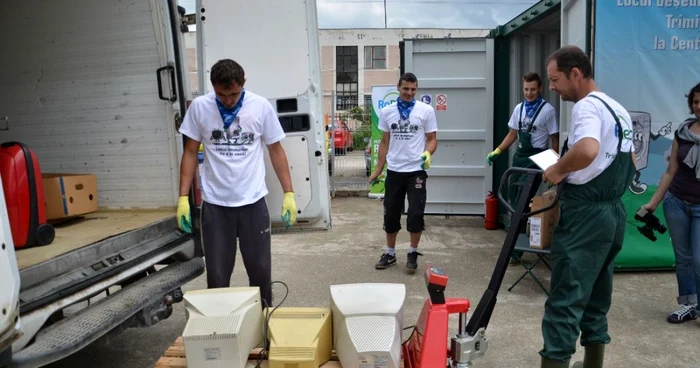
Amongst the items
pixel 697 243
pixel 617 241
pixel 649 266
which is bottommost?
pixel 649 266

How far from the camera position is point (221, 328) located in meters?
A: 2.55

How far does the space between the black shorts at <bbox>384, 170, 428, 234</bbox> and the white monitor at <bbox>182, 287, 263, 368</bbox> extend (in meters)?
2.88

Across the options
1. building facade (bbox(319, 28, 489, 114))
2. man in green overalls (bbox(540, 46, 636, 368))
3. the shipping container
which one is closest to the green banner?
the shipping container

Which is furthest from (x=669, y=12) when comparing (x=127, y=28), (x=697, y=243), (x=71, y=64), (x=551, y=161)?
(x=71, y=64)

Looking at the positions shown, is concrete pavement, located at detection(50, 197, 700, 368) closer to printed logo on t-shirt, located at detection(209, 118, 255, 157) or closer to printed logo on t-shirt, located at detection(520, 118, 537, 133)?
printed logo on t-shirt, located at detection(209, 118, 255, 157)

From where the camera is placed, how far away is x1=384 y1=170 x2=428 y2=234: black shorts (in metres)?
5.45

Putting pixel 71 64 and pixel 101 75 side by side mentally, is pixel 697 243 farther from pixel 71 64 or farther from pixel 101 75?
pixel 71 64

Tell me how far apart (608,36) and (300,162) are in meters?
2.84

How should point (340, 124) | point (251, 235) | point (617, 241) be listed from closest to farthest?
point (617, 241) → point (251, 235) → point (340, 124)

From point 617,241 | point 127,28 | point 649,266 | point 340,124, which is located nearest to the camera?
point 617,241

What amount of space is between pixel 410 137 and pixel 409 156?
0.18 metres

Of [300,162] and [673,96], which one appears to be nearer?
[300,162]

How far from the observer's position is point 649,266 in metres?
5.19

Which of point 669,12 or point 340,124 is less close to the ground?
point 669,12
